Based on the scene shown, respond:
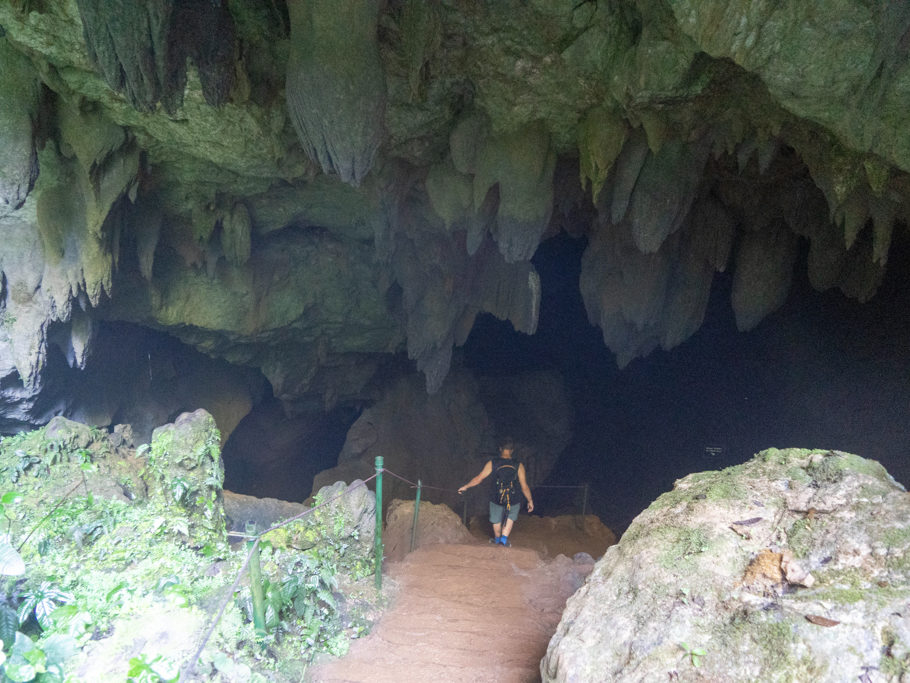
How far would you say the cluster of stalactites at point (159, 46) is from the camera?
458 centimetres

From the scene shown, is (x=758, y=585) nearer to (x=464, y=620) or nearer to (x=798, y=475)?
(x=798, y=475)

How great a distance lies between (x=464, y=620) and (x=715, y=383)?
32.1ft

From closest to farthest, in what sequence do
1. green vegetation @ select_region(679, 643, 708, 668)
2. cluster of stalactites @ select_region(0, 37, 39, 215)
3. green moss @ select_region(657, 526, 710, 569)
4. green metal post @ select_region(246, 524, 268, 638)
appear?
1. green vegetation @ select_region(679, 643, 708, 668)
2. green moss @ select_region(657, 526, 710, 569)
3. green metal post @ select_region(246, 524, 268, 638)
4. cluster of stalactites @ select_region(0, 37, 39, 215)

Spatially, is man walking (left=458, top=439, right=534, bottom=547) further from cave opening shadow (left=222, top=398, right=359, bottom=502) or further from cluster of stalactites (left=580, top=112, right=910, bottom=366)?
cave opening shadow (left=222, top=398, right=359, bottom=502)

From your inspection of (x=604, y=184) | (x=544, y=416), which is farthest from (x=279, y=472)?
(x=604, y=184)

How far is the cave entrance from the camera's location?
8.98m

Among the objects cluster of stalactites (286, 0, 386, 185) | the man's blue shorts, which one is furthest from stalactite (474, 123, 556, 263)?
the man's blue shorts

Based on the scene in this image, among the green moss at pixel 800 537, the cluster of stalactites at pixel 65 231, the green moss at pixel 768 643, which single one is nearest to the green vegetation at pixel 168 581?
the green moss at pixel 768 643

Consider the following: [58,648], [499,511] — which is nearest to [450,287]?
[499,511]

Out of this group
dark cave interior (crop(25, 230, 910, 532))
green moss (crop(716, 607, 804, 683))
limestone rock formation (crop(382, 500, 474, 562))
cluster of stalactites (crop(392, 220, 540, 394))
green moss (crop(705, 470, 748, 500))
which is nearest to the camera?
green moss (crop(716, 607, 804, 683))

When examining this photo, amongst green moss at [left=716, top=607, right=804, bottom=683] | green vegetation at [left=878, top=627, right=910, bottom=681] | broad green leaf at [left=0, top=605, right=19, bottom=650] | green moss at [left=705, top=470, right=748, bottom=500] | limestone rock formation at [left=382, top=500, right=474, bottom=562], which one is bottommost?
limestone rock formation at [left=382, top=500, right=474, bottom=562]

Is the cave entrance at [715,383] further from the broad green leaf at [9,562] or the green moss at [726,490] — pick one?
the broad green leaf at [9,562]

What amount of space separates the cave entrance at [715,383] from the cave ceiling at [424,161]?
128 cm

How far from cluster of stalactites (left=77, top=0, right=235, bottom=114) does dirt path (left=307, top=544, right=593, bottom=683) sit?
4.95 m
